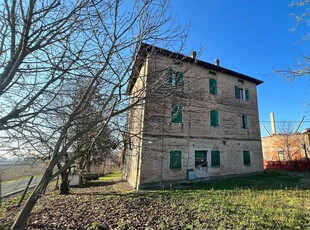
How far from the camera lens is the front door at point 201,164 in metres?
10.6

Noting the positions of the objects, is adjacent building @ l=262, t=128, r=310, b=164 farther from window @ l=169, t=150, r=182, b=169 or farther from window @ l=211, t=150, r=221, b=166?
window @ l=169, t=150, r=182, b=169

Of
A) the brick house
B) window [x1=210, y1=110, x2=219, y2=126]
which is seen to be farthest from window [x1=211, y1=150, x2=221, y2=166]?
window [x1=210, y1=110, x2=219, y2=126]

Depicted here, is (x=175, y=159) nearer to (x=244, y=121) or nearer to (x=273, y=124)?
(x=244, y=121)

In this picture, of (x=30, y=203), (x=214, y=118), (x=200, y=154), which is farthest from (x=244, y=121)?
(x=30, y=203)

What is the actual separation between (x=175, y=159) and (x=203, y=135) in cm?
295

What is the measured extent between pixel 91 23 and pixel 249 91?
15.7 meters

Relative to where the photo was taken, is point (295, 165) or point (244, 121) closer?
point (244, 121)

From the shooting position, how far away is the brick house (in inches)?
367

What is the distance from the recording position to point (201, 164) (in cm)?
1088

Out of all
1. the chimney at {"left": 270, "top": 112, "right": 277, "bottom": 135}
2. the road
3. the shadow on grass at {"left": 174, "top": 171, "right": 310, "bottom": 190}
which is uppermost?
the chimney at {"left": 270, "top": 112, "right": 277, "bottom": 135}

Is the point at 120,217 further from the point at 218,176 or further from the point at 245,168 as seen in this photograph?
the point at 245,168

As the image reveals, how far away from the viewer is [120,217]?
16.0ft

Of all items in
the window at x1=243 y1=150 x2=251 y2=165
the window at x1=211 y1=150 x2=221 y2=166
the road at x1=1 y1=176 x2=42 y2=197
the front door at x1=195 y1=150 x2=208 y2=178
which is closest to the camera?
the road at x1=1 y1=176 x2=42 y2=197

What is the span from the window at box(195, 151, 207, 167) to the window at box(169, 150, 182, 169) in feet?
4.77
